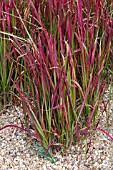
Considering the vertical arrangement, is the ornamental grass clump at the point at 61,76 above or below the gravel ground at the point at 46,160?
above

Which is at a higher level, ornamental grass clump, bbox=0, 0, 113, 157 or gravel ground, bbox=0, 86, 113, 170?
ornamental grass clump, bbox=0, 0, 113, 157

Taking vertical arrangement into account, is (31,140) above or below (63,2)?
below

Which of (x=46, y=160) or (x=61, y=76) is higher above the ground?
(x=61, y=76)

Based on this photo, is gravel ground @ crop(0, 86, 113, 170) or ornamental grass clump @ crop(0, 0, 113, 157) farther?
gravel ground @ crop(0, 86, 113, 170)

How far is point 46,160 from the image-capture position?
176 centimetres

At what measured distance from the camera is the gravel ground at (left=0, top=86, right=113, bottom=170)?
172cm

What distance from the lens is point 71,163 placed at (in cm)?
173

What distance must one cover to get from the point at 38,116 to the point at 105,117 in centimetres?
38

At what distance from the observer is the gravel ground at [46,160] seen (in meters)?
1.72

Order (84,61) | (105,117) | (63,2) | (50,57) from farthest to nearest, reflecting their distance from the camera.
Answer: (105,117) → (63,2) → (84,61) → (50,57)

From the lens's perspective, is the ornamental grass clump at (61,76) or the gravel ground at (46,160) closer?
the ornamental grass clump at (61,76)

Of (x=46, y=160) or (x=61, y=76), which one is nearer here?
(x=61, y=76)

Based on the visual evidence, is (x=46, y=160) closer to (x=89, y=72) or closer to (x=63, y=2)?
(x=89, y=72)

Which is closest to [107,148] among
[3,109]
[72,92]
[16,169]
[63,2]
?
[72,92]
